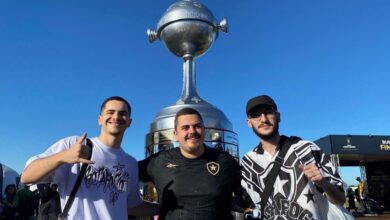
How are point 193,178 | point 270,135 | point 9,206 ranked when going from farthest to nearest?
1. point 9,206
2. point 193,178
3. point 270,135

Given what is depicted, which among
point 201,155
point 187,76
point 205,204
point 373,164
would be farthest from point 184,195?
point 373,164

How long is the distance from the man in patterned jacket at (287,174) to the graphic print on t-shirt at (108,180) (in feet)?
3.30

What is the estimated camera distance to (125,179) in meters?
2.89

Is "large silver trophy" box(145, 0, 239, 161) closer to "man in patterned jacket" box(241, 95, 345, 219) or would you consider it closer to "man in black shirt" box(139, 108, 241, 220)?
"man in black shirt" box(139, 108, 241, 220)

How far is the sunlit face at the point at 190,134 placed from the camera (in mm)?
3055

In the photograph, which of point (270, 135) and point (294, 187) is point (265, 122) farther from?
point (294, 187)

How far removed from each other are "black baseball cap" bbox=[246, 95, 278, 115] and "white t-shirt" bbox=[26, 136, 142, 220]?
114 centimetres

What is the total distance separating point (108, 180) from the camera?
2736mm

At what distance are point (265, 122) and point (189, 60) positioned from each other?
6.01 metres

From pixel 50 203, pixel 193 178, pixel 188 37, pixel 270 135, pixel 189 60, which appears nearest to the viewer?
pixel 270 135

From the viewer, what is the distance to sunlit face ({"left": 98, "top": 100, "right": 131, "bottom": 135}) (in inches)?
114

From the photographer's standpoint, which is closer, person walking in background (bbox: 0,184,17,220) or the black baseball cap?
the black baseball cap

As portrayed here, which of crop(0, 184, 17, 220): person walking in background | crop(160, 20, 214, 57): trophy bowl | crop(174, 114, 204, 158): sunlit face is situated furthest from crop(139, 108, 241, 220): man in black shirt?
crop(0, 184, 17, 220): person walking in background

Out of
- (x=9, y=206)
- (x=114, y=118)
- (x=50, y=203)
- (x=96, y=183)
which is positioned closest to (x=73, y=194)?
(x=96, y=183)
